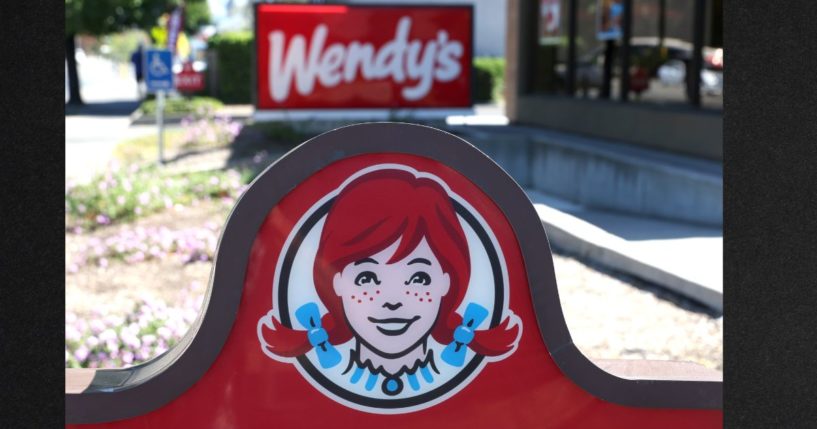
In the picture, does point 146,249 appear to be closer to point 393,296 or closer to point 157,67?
point 393,296

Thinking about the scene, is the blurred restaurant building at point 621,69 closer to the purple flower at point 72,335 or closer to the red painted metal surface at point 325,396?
the purple flower at point 72,335

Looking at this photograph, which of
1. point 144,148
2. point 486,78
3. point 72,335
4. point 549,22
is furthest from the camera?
point 486,78

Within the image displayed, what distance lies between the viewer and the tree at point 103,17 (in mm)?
39625

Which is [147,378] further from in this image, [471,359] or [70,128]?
[70,128]

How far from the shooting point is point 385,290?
10.1ft

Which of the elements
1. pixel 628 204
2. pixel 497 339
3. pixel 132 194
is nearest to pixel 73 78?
pixel 132 194

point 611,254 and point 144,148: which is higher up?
point 611,254

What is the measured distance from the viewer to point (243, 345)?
3090mm

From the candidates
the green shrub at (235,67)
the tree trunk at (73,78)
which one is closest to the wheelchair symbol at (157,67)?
the green shrub at (235,67)

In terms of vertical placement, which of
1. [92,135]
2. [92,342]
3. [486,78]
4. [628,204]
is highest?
[486,78]

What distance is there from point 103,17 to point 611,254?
3464cm

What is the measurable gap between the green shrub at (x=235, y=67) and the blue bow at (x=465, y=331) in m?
36.4

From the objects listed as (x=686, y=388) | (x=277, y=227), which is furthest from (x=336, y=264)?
(x=686, y=388)

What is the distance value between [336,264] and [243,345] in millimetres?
327
